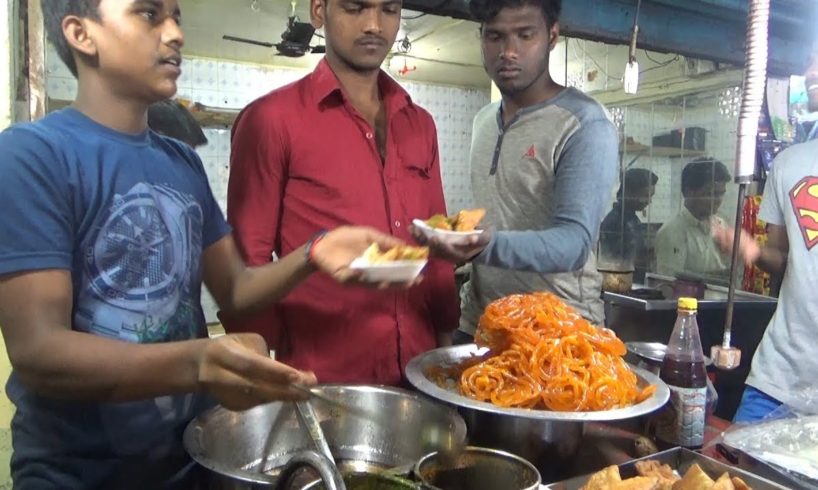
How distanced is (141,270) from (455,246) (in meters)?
0.84

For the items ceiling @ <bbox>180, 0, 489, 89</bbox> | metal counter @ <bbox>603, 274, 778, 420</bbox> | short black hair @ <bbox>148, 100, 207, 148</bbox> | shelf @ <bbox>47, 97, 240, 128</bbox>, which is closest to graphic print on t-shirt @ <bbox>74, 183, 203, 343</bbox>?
short black hair @ <bbox>148, 100, 207, 148</bbox>

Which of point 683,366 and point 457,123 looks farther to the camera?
point 457,123

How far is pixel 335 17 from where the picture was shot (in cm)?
204

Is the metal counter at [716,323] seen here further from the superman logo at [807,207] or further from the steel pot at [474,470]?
the steel pot at [474,470]

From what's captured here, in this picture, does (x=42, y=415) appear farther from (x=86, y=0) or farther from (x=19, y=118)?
(x=19, y=118)

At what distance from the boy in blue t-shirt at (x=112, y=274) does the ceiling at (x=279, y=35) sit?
171 inches

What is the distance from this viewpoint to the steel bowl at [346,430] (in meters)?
1.49

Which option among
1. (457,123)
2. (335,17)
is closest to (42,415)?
(335,17)

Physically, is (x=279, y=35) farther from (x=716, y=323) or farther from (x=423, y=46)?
(x=716, y=323)

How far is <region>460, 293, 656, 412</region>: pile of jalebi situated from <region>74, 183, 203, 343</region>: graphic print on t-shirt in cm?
79

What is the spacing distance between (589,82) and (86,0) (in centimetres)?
585

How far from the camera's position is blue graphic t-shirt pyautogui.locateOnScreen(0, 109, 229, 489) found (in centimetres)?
128

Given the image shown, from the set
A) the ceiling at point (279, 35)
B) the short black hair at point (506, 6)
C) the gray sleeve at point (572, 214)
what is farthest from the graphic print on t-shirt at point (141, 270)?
the ceiling at point (279, 35)

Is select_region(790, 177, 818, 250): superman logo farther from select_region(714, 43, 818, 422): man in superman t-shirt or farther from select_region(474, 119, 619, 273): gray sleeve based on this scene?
select_region(474, 119, 619, 273): gray sleeve
